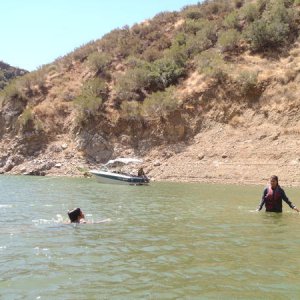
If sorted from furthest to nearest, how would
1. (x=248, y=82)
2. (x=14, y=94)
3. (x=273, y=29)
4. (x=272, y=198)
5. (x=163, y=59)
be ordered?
(x=14, y=94) < (x=163, y=59) < (x=273, y=29) < (x=248, y=82) < (x=272, y=198)

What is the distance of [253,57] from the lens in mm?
39031

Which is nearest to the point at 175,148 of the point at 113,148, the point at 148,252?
the point at 113,148

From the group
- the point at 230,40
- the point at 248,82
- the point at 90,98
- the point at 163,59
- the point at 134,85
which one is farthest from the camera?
the point at 163,59

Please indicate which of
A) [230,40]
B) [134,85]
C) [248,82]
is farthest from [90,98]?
[248,82]

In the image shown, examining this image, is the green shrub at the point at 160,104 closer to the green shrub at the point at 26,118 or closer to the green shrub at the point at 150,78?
the green shrub at the point at 150,78

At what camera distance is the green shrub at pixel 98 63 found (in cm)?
4506

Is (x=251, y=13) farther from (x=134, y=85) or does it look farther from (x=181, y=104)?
(x=134, y=85)

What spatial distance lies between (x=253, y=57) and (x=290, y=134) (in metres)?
9.61

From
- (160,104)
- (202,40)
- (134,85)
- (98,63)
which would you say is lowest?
(160,104)

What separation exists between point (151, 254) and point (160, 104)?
29178 millimetres

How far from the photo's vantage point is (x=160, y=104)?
37312 millimetres

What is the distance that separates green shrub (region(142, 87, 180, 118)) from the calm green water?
70.5 ft

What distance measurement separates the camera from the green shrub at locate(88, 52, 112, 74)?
45062 millimetres

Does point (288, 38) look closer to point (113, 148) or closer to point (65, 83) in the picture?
point (113, 148)
